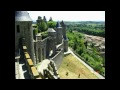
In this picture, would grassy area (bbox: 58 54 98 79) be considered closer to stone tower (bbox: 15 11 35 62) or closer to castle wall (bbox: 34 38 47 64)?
castle wall (bbox: 34 38 47 64)

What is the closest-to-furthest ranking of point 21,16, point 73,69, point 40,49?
point 21,16
point 40,49
point 73,69

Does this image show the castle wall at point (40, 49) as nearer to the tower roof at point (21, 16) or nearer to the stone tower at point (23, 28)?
the stone tower at point (23, 28)

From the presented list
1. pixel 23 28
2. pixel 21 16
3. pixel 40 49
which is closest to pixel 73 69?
pixel 40 49

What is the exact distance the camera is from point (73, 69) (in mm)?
23594

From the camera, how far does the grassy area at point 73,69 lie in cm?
2109

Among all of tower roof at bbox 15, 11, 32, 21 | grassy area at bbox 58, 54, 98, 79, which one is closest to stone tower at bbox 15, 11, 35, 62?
tower roof at bbox 15, 11, 32, 21

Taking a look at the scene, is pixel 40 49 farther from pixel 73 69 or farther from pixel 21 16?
pixel 21 16

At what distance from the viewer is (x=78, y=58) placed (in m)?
27.2

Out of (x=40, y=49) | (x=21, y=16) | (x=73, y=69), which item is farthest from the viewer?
(x=73, y=69)

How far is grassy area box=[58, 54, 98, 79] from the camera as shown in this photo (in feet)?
69.2
